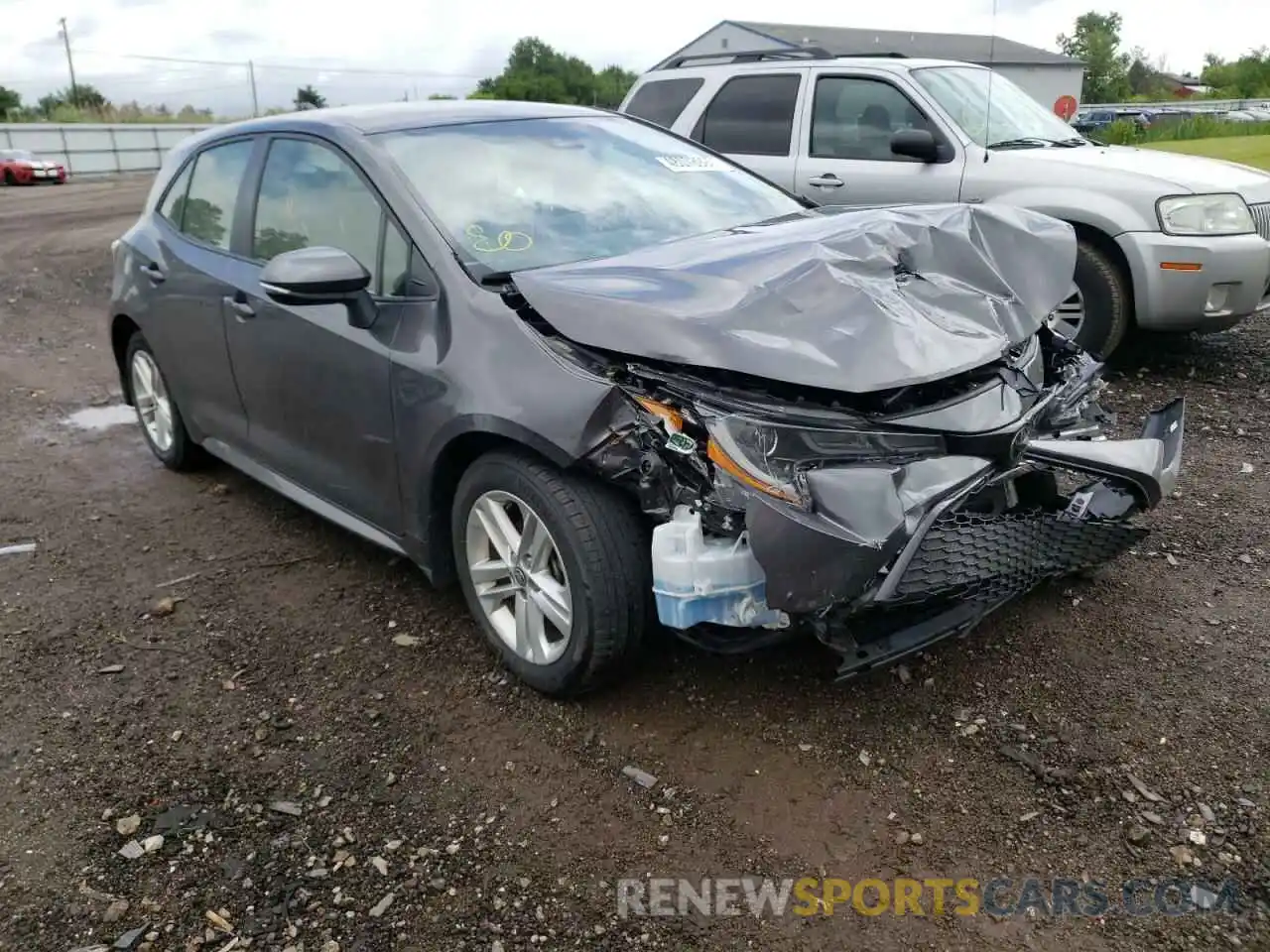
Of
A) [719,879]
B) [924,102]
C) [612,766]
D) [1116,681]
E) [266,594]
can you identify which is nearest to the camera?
[719,879]

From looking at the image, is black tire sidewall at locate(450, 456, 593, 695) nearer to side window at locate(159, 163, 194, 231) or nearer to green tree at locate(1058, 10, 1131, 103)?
side window at locate(159, 163, 194, 231)

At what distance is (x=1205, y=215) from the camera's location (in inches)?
229

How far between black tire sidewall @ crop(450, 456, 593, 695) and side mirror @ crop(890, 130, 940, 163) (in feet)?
14.4

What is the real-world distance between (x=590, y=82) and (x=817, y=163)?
74.7 m

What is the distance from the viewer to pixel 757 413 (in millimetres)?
2619

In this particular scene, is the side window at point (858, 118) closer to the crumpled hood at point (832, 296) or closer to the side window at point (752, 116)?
the side window at point (752, 116)

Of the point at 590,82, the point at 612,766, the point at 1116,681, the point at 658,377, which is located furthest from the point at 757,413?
the point at 590,82

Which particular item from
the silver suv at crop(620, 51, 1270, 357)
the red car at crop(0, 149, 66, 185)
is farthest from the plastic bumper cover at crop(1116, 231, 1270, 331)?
the red car at crop(0, 149, 66, 185)

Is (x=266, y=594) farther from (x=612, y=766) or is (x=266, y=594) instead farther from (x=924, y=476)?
(x=924, y=476)

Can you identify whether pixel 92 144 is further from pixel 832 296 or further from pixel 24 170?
pixel 832 296

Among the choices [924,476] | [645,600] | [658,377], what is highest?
[658,377]

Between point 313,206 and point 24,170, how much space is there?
104ft

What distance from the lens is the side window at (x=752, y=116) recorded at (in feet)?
23.6

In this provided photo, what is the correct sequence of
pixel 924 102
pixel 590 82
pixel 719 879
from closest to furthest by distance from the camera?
1. pixel 719 879
2. pixel 924 102
3. pixel 590 82
